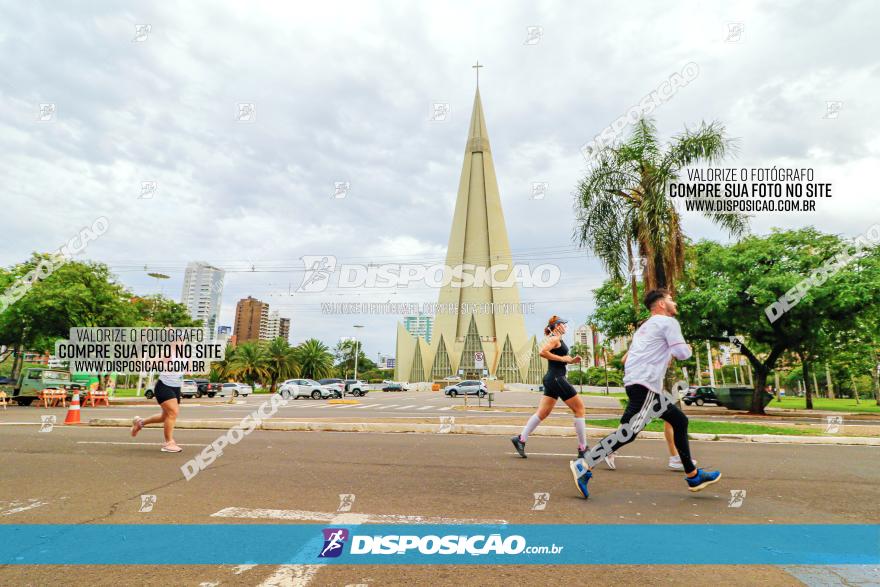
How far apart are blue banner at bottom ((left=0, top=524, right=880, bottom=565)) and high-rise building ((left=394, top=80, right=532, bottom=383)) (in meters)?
76.9

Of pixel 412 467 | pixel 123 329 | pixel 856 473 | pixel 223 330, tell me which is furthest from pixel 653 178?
pixel 223 330

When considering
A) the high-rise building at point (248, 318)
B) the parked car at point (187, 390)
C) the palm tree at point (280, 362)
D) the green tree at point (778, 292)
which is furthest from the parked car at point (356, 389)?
the high-rise building at point (248, 318)

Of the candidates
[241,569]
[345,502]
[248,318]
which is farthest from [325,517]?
[248,318]

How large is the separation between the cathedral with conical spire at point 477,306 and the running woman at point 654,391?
75370 millimetres

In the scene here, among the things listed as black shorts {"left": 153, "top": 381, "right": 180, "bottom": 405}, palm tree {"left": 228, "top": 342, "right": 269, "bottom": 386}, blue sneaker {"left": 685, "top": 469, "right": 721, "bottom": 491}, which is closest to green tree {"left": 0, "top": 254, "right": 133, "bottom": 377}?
black shorts {"left": 153, "top": 381, "right": 180, "bottom": 405}

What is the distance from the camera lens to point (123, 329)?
24.0 metres

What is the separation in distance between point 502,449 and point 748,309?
52.1 ft

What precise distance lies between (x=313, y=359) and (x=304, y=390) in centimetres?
2117

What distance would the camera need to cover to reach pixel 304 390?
1398 inches

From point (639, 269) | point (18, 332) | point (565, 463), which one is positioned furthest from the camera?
point (18, 332)

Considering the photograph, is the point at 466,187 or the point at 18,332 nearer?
the point at 18,332

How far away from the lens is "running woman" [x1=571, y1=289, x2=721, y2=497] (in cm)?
438

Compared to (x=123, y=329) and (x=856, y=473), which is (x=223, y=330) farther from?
(x=856, y=473)

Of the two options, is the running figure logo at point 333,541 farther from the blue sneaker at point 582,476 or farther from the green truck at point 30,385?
the green truck at point 30,385
